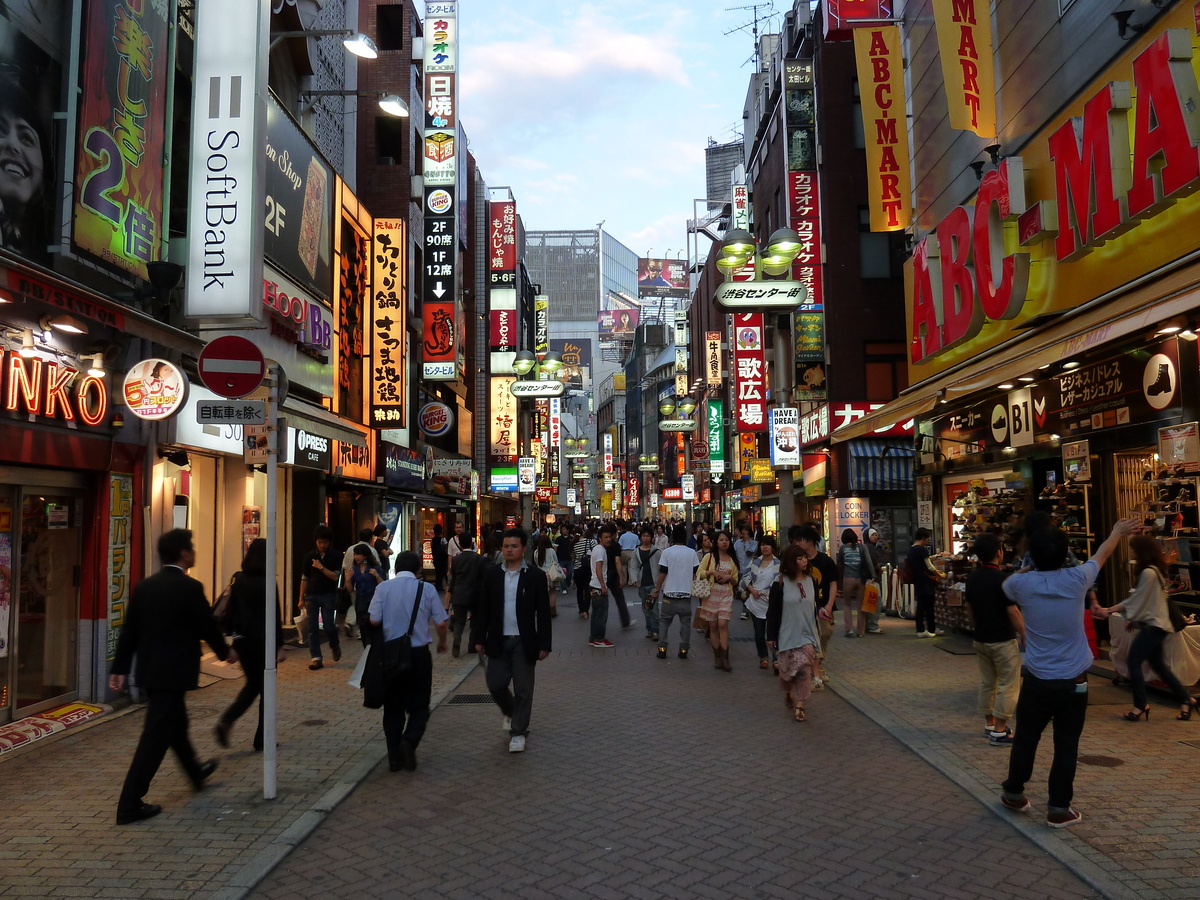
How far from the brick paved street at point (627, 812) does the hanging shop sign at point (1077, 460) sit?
10.1ft

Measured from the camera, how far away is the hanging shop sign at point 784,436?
21.0 metres

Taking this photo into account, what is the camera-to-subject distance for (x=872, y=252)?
89.4 feet

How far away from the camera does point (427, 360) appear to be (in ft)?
87.4

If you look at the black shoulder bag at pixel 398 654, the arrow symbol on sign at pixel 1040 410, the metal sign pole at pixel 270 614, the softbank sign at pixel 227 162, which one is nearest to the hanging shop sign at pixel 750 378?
the arrow symbol on sign at pixel 1040 410

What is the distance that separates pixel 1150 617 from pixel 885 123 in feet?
41.1

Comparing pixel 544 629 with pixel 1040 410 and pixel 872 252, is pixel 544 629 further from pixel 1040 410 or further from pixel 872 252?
pixel 872 252

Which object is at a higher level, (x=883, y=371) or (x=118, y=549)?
(x=883, y=371)

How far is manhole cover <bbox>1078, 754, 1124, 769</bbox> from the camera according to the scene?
6914mm

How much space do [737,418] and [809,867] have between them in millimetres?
27961

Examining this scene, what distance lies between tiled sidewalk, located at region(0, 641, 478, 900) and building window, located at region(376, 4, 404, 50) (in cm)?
2444

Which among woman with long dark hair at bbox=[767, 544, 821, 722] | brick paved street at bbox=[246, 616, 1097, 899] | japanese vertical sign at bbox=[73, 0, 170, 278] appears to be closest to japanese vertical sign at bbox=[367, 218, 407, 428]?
japanese vertical sign at bbox=[73, 0, 170, 278]

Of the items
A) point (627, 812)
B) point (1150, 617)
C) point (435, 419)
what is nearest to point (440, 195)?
point (435, 419)

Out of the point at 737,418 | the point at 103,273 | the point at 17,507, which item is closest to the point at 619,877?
the point at 17,507

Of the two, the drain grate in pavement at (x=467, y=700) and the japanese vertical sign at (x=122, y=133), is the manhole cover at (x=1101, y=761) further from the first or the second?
the japanese vertical sign at (x=122, y=133)
